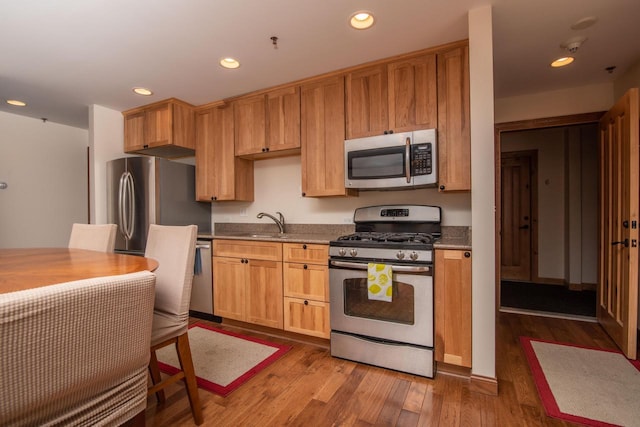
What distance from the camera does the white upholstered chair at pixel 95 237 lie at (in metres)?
2.17

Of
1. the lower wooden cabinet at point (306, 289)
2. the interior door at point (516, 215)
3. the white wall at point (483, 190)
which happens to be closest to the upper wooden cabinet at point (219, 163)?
the lower wooden cabinet at point (306, 289)

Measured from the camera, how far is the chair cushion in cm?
145

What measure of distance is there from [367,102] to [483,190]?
1.22m

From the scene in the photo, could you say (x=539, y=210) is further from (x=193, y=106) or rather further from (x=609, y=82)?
(x=193, y=106)

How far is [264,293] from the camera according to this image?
2.67 metres

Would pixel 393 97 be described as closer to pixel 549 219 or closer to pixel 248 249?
pixel 248 249

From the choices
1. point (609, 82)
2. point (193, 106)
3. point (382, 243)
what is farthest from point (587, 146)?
point (193, 106)

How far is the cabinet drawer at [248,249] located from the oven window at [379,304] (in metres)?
0.72

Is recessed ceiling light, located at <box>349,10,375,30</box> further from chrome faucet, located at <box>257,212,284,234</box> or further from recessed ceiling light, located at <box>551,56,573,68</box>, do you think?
chrome faucet, located at <box>257,212,284,234</box>

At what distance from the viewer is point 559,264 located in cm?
423

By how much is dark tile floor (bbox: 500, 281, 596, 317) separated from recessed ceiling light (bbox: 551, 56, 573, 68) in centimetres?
251

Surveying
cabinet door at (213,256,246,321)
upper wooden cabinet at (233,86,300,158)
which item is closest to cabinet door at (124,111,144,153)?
upper wooden cabinet at (233,86,300,158)

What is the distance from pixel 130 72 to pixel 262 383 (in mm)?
2790

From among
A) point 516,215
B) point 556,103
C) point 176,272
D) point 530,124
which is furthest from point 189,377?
point 516,215
